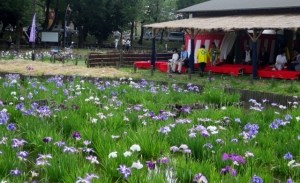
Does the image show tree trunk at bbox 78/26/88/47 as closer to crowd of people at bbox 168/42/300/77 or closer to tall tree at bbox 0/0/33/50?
tall tree at bbox 0/0/33/50

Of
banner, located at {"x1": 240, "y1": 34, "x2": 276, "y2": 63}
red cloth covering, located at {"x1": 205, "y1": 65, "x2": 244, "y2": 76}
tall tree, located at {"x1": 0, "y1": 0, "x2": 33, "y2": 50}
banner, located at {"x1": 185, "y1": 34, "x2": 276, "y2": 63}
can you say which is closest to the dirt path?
red cloth covering, located at {"x1": 205, "y1": 65, "x2": 244, "y2": 76}

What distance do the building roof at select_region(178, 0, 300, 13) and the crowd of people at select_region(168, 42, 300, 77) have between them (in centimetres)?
187

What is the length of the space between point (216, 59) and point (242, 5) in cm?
334

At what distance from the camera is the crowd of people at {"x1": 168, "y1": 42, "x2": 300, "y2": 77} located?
15.9 metres

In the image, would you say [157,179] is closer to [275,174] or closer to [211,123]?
[275,174]

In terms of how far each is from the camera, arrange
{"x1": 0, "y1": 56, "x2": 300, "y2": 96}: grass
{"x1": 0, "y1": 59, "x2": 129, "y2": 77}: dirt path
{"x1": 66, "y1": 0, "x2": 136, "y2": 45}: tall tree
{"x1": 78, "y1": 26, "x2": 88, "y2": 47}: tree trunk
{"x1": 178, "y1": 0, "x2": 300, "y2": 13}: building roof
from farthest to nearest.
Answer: {"x1": 78, "y1": 26, "x2": 88, "y2": 47}: tree trunk, {"x1": 66, "y1": 0, "x2": 136, "y2": 45}: tall tree, {"x1": 178, "y1": 0, "x2": 300, "y2": 13}: building roof, {"x1": 0, "y1": 59, "x2": 129, "y2": 77}: dirt path, {"x1": 0, "y1": 56, "x2": 300, "y2": 96}: grass

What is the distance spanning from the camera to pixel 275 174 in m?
4.54

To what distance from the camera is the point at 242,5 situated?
790 inches

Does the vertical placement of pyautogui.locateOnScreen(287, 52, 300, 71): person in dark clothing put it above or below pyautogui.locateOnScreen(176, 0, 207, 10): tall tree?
below

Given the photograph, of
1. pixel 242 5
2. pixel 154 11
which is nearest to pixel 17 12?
pixel 154 11

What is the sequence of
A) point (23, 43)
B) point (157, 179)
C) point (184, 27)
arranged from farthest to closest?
point (23, 43) < point (184, 27) < point (157, 179)

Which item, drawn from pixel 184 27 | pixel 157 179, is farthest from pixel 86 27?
pixel 157 179

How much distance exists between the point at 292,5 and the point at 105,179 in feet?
51.7

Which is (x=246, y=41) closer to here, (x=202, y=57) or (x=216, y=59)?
(x=216, y=59)
